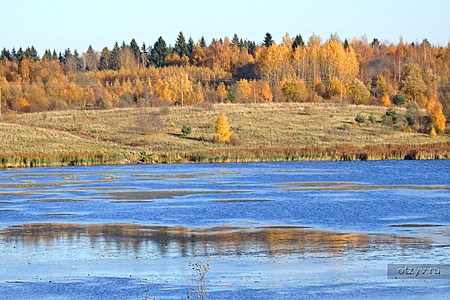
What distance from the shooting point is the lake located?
1723cm

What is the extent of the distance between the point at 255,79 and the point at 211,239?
14675 centimetres

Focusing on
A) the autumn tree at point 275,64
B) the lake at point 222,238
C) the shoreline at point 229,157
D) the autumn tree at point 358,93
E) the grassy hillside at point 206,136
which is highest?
the autumn tree at point 275,64

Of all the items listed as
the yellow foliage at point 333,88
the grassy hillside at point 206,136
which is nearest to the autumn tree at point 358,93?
the yellow foliage at point 333,88

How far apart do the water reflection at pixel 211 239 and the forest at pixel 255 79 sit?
75713mm

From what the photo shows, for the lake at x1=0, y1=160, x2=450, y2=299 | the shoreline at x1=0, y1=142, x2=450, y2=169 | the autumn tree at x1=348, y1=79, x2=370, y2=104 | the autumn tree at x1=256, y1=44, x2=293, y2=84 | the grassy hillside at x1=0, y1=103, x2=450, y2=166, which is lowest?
the lake at x1=0, y1=160, x2=450, y2=299

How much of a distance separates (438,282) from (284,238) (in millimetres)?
7431

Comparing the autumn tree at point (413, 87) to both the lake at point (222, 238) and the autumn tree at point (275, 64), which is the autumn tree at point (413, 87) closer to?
the autumn tree at point (275, 64)

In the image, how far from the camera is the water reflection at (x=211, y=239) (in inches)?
857

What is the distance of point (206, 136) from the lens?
296 feet

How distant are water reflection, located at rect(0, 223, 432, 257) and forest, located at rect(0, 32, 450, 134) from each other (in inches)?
2981

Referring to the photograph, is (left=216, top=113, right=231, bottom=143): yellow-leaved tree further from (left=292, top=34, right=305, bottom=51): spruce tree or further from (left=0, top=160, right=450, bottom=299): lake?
(left=292, top=34, right=305, bottom=51): spruce tree

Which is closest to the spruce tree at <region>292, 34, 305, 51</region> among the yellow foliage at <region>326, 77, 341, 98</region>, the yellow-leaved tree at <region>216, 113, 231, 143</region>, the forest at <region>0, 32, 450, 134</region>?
the forest at <region>0, 32, 450, 134</region>

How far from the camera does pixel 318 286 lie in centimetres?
1705

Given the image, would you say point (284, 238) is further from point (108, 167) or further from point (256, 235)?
point (108, 167)
